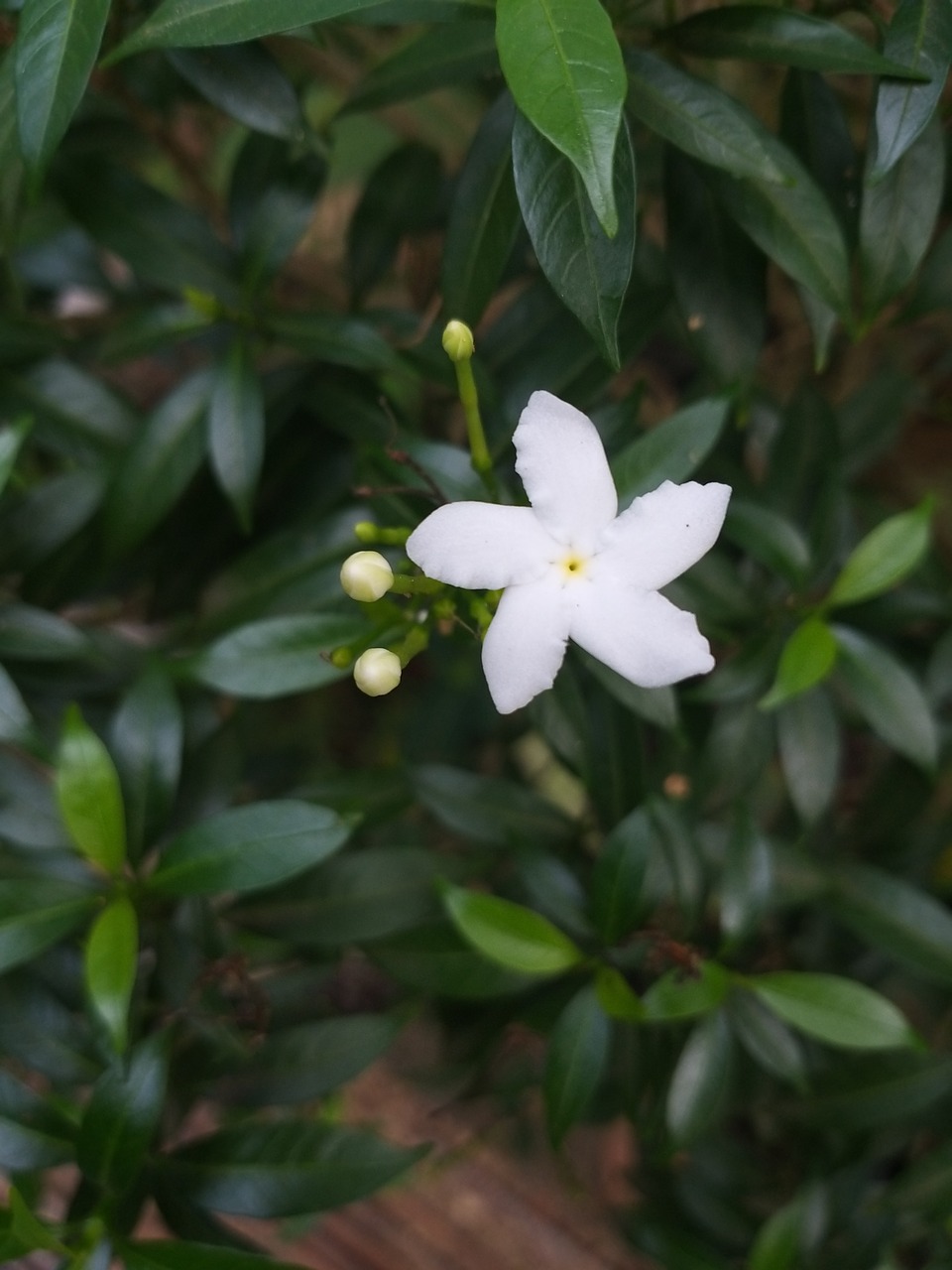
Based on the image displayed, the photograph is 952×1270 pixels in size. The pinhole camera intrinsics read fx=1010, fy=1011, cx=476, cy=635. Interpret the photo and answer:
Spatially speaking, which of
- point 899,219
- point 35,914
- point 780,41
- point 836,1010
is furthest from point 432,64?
point 836,1010

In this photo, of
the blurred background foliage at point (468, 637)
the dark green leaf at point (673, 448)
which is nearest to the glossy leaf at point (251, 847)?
the blurred background foliage at point (468, 637)

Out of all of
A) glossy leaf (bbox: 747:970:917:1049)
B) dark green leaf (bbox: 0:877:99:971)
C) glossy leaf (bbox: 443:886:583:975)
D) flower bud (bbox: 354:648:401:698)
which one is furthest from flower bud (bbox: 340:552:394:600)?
glossy leaf (bbox: 747:970:917:1049)

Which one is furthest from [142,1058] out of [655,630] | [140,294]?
[140,294]

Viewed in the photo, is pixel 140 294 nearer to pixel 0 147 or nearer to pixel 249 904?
pixel 0 147

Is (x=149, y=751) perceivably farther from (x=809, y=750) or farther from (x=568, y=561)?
(x=809, y=750)

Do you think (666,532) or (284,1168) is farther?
(284,1168)

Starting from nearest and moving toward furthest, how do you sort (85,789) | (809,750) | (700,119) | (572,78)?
(572,78), (700,119), (85,789), (809,750)
